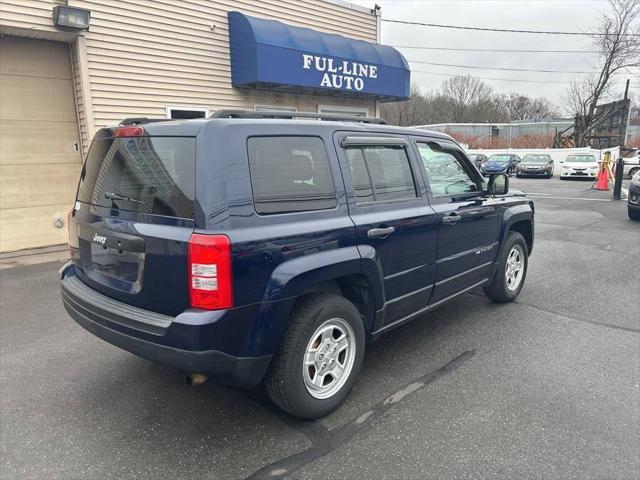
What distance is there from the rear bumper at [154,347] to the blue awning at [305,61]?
23.9 feet

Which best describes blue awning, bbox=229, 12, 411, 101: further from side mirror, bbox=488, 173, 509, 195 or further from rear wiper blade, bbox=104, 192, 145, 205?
rear wiper blade, bbox=104, 192, 145, 205

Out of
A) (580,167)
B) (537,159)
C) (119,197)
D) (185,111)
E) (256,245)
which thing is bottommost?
(580,167)

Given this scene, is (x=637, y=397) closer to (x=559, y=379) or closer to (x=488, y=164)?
(x=559, y=379)

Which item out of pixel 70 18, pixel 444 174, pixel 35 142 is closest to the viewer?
pixel 444 174

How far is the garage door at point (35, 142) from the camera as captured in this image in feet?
24.0

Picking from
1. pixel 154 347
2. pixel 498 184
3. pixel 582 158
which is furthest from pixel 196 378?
pixel 582 158

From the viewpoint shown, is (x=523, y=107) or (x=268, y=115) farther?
(x=523, y=107)

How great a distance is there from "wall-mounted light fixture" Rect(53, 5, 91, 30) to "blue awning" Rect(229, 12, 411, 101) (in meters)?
2.94

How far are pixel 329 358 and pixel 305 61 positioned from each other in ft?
26.4

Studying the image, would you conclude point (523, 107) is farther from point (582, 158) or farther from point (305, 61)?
point (305, 61)

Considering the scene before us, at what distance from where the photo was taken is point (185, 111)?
9.23 m

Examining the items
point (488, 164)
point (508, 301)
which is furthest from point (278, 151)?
point (488, 164)

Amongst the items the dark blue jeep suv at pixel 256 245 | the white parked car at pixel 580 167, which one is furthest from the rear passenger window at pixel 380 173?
the white parked car at pixel 580 167

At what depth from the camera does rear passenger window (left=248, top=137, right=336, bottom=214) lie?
256 cm
